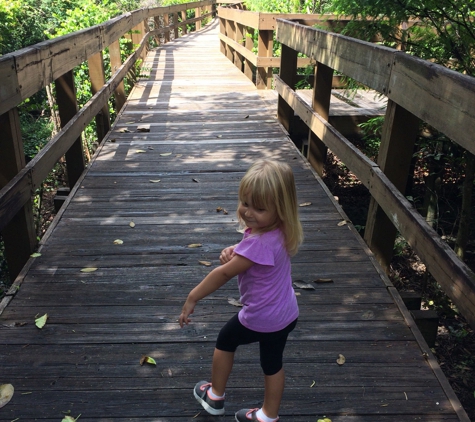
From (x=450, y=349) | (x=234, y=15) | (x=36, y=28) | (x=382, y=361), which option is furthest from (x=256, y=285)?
(x=36, y=28)

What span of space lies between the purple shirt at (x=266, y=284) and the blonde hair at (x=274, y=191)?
0.06 metres

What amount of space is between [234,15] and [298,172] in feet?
23.4

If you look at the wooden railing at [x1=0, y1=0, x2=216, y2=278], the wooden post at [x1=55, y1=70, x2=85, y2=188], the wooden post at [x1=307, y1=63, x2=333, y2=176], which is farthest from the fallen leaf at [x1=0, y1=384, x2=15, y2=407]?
the wooden post at [x1=307, y1=63, x2=333, y2=176]

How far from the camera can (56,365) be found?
8.00 ft

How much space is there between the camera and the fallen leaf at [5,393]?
220 centimetres

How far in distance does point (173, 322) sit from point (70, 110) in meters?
2.76

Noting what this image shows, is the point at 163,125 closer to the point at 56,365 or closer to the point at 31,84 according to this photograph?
the point at 31,84

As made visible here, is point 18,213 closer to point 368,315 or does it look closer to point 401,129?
point 368,315

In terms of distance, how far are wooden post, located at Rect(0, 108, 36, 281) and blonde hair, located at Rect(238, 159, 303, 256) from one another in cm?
191

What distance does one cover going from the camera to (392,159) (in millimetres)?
3230

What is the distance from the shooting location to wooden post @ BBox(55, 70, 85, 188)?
4.68 m

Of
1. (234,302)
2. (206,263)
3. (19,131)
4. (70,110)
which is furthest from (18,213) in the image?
(70,110)

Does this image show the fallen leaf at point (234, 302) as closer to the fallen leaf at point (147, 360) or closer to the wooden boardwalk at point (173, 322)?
the wooden boardwalk at point (173, 322)

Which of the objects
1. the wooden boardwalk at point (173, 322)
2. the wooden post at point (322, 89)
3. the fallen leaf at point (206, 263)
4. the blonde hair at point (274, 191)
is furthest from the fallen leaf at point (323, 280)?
the wooden post at point (322, 89)
